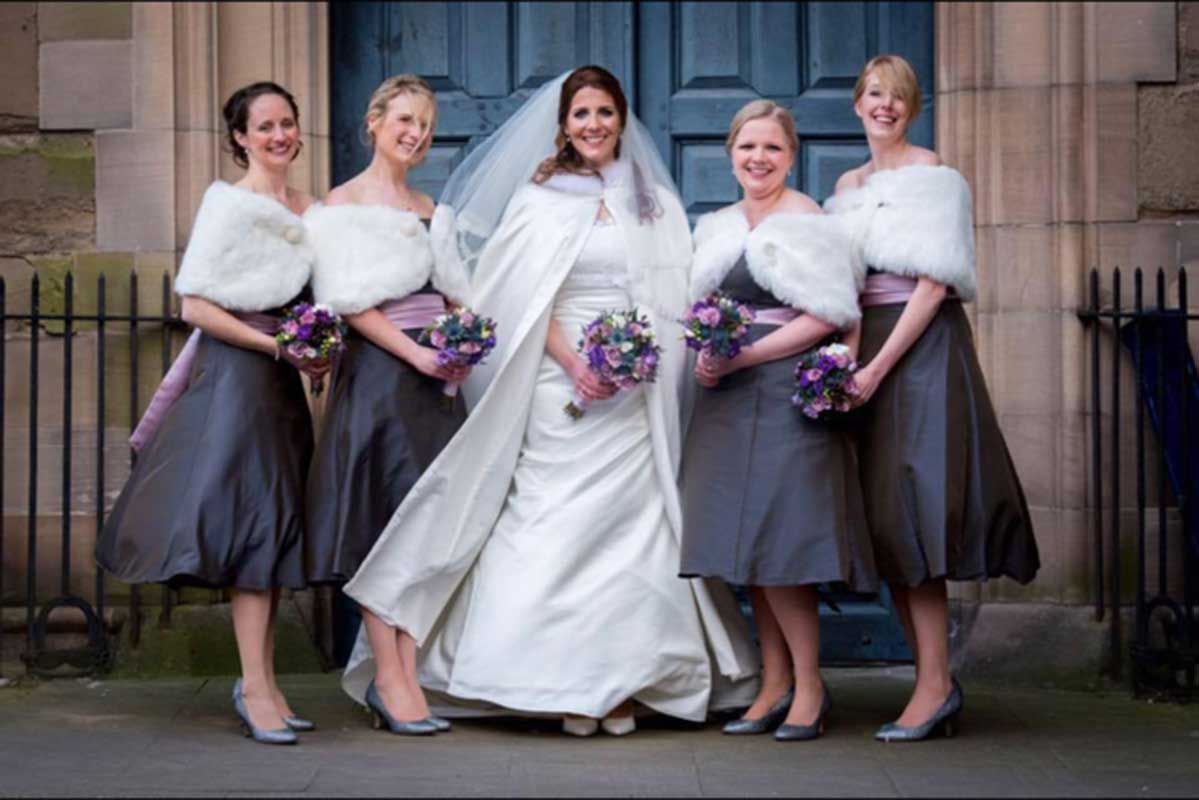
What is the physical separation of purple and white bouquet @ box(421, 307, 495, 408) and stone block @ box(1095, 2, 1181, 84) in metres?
2.84

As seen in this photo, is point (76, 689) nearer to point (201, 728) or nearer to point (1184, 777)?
point (201, 728)

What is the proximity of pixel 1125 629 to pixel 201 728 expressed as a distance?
135 inches

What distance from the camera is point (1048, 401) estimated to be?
26.4ft

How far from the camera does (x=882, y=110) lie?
670 cm

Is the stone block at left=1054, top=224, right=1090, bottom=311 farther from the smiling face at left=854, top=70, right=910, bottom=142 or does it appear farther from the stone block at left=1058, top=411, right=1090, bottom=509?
the smiling face at left=854, top=70, right=910, bottom=142

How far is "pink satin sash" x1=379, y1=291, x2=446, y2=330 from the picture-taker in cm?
682

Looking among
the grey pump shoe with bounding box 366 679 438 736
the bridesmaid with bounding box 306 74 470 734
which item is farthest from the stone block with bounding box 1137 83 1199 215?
the grey pump shoe with bounding box 366 679 438 736

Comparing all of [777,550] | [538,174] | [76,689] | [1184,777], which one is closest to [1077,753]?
[1184,777]

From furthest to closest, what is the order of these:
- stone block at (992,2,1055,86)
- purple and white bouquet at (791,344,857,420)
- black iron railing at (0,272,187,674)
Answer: stone block at (992,2,1055,86) < black iron railing at (0,272,187,674) < purple and white bouquet at (791,344,857,420)

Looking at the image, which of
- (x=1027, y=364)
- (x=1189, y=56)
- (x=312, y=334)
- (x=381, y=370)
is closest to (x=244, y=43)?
(x=381, y=370)

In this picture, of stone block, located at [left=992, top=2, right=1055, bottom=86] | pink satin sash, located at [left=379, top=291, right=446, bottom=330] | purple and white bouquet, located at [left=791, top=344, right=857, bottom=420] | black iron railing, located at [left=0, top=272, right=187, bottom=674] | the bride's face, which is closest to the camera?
purple and white bouquet, located at [left=791, top=344, right=857, bottom=420]

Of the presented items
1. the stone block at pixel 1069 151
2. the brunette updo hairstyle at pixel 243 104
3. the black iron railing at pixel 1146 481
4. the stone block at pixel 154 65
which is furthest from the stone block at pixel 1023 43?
the stone block at pixel 154 65

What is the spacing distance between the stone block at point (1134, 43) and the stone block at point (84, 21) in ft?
12.3

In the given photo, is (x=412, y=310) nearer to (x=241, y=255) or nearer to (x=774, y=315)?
(x=241, y=255)
